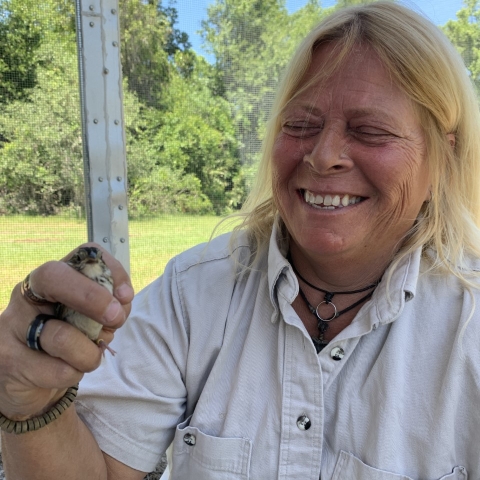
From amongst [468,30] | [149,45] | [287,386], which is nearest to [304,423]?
[287,386]

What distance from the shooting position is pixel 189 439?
1.39 m

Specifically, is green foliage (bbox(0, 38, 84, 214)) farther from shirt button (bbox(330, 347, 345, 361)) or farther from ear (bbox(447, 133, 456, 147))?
ear (bbox(447, 133, 456, 147))

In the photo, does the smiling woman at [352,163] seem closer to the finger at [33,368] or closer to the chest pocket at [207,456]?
the chest pocket at [207,456]

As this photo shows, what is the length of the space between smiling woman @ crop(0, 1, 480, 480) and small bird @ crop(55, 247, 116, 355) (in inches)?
14.9

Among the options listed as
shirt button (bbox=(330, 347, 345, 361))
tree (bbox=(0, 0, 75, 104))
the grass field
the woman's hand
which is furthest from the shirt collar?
tree (bbox=(0, 0, 75, 104))

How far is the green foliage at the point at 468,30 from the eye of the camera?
2.63 m

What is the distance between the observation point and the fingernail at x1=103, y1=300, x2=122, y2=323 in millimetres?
895

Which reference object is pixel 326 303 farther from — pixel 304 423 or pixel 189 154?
pixel 189 154

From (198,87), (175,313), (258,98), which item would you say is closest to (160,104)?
(198,87)

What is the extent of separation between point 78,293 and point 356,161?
886 mm

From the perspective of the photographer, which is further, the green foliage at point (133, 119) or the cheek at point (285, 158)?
the green foliage at point (133, 119)

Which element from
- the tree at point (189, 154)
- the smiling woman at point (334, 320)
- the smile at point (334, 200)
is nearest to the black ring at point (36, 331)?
the smiling woman at point (334, 320)

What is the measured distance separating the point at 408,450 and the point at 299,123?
3.28 feet

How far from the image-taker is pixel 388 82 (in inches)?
53.5
